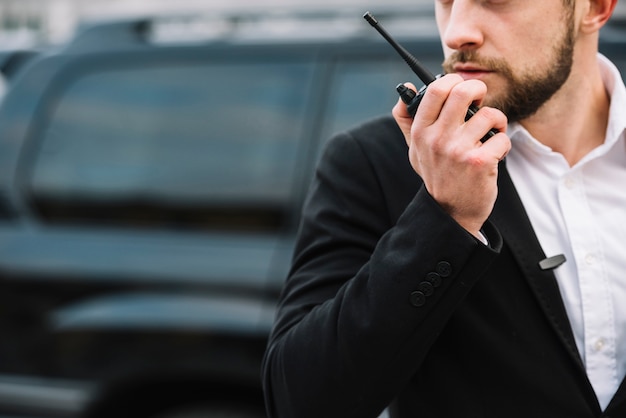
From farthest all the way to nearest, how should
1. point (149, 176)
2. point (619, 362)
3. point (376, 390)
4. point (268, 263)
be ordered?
point (149, 176)
point (268, 263)
point (619, 362)
point (376, 390)

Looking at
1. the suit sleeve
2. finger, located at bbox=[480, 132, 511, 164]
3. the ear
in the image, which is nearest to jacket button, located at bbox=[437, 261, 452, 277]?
the suit sleeve

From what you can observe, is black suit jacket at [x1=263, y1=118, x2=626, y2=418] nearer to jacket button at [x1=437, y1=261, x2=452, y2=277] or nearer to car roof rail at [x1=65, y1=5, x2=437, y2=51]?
jacket button at [x1=437, y1=261, x2=452, y2=277]

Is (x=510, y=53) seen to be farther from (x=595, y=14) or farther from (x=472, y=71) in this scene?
(x=595, y=14)

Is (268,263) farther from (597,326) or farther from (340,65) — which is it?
(597,326)

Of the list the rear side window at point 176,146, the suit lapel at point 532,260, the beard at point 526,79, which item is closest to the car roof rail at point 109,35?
the rear side window at point 176,146

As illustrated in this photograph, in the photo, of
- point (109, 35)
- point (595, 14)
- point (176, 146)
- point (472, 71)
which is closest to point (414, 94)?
point (472, 71)

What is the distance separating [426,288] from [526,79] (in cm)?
43

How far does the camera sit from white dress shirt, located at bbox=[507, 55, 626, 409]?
144 centimetres

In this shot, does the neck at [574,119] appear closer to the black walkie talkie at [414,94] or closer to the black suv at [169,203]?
the black walkie talkie at [414,94]

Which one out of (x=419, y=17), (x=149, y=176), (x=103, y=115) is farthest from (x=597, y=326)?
(x=103, y=115)

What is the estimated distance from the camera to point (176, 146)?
292 cm

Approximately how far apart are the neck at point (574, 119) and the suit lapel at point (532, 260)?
0.24m

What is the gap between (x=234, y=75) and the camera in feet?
9.53

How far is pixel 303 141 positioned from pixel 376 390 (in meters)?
1.54
